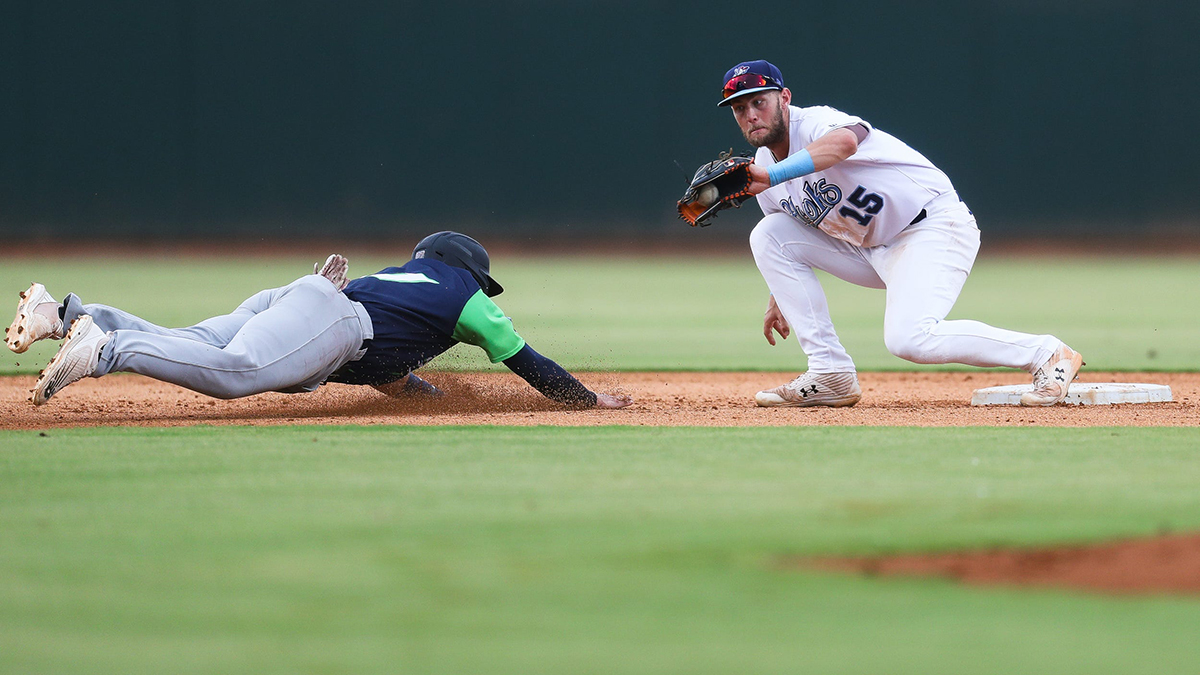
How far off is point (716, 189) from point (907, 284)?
2.58ft

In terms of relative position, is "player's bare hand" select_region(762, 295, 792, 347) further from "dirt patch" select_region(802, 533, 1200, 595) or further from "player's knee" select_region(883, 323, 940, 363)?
"dirt patch" select_region(802, 533, 1200, 595)

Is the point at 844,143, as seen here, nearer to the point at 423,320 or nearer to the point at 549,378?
the point at 549,378

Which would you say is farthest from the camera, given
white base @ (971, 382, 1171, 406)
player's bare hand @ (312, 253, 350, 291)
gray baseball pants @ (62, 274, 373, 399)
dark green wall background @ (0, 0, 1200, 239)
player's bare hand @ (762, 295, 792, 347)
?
dark green wall background @ (0, 0, 1200, 239)

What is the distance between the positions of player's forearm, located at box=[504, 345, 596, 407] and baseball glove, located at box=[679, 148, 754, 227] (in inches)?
28.3

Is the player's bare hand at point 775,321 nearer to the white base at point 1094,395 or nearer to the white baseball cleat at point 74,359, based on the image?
the white base at point 1094,395

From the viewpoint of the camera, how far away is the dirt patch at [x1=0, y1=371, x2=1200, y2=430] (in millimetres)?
4430

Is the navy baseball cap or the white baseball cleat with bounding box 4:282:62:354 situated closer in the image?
the white baseball cleat with bounding box 4:282:62:354

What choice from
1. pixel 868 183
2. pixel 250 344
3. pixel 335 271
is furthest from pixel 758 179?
pixel 250 344

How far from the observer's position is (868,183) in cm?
480

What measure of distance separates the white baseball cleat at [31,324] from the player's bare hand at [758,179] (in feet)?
7.78

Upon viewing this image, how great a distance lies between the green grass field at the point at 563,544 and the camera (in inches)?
72.4

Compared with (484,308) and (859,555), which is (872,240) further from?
(859,555)

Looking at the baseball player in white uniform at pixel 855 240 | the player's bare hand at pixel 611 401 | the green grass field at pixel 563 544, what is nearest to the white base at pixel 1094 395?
→ the baseball player in white uniform at pixel 855 240

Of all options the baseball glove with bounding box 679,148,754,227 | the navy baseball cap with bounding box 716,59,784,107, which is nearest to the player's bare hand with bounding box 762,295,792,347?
the baseball glove with bounding box 679,148,754,227
